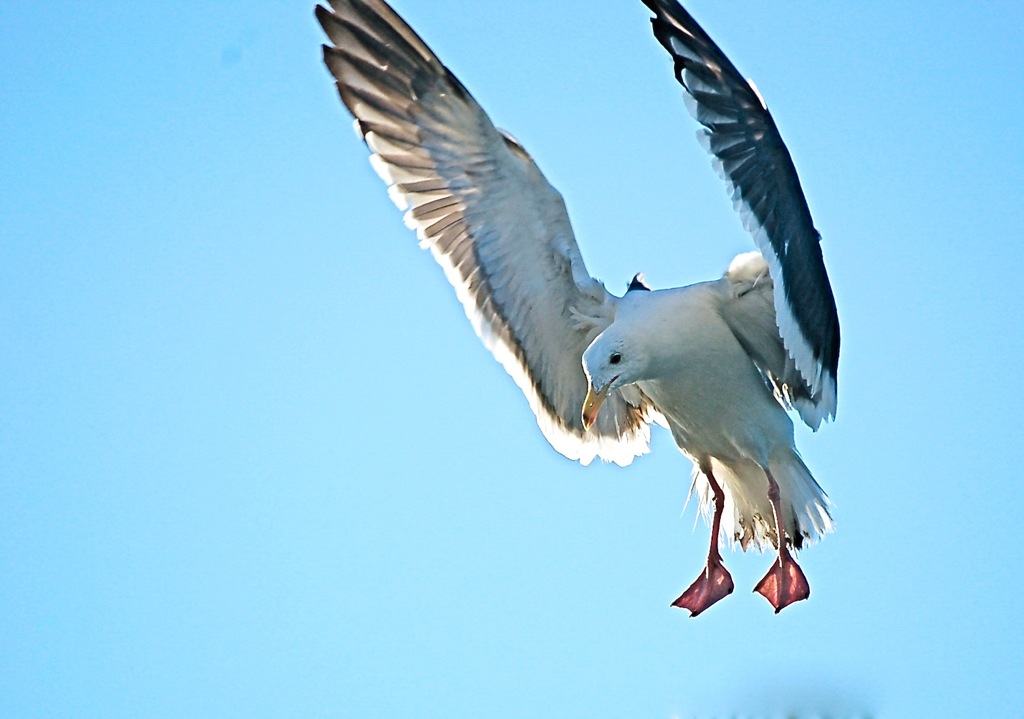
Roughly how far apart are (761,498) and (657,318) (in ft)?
4.93

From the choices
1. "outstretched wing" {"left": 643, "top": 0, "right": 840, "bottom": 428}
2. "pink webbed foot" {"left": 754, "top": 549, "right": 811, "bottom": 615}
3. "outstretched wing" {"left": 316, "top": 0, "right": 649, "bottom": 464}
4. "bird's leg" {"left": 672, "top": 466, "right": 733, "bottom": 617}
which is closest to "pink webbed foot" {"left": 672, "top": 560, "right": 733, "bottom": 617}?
"bird's leg" {"left": 672, "top": 466, "right": 733, "bottom": 617}

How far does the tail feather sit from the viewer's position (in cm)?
855

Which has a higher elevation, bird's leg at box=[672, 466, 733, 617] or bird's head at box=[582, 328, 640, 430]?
bird's head at box=[582, 328, 640, 430]

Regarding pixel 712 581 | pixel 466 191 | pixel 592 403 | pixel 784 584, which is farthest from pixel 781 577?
pixel 466 191

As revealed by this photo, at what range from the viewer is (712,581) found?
28.3 feet

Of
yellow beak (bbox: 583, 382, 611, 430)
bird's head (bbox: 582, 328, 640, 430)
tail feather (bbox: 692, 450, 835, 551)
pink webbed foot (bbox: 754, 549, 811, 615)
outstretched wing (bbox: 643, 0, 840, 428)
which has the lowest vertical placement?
pink webbed foot (bbox: 754, 549, 811, 615)

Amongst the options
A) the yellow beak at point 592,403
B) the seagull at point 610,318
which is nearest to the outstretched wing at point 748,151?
the seagull at point 610,318

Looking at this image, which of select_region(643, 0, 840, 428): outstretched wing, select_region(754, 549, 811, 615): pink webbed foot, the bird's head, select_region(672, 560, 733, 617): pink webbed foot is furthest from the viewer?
select_region(672, 560, 733, 617): pink webbed foot

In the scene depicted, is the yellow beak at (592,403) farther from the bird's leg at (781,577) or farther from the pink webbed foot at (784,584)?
the pink webbed foot at (784,584)

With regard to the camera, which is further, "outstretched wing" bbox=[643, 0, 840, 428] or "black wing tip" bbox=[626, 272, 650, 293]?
"black wing tip" bbox=[626, 272, 650, 293]

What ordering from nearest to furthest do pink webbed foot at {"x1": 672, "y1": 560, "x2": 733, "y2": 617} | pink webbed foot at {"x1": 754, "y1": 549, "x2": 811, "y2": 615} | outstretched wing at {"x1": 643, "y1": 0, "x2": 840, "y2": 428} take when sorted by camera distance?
outstretched wing at {"x1": 643, "y1": 0, "x2": 840, "y2": 428} → pink webbed foot at {"x1": 754, "y1": 549, "x2": 811, "y2": 615} → pink webbed foot at {"x1": 672, "y1": 560, "x2": 733, "y2": 617}

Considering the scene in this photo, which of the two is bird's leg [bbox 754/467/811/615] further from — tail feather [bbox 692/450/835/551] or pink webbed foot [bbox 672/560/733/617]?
pink webbed foot [bbox 672/560/733/617]

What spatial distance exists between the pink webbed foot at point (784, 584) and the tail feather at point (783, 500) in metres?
0.18

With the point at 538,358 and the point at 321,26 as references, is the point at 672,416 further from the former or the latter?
the point at 321,26
